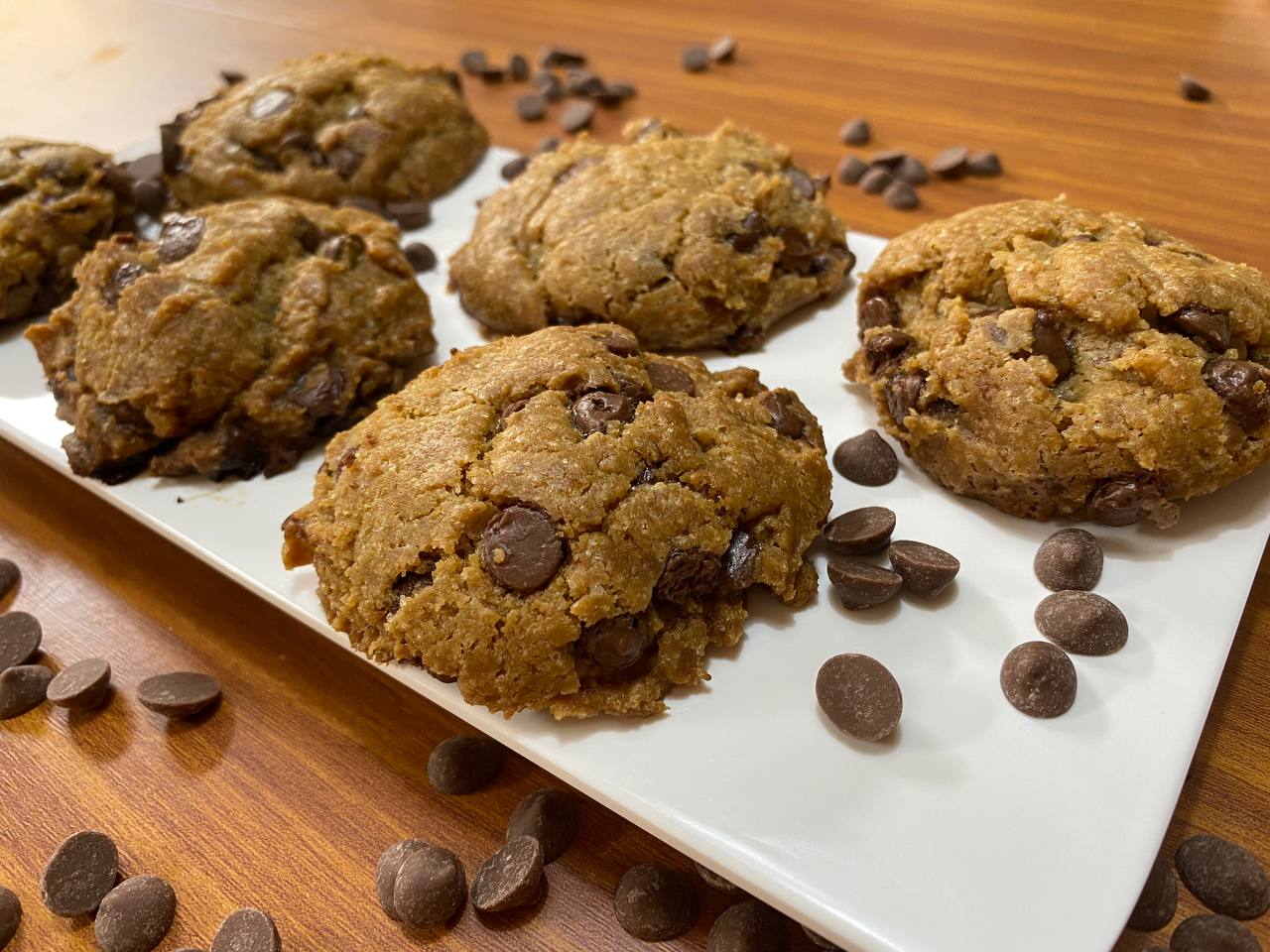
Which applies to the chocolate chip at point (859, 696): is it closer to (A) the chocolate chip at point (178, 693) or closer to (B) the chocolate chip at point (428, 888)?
(B) the chocolate chip at point (428, 888)

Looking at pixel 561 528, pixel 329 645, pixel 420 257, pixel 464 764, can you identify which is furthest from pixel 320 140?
pixel 464 764

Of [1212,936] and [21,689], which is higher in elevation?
[1212,936]

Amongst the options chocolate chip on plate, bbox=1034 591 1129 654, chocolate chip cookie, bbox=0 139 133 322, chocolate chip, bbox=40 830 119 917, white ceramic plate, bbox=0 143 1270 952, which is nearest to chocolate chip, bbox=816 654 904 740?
white ceramic plate, bbox=0 143 1270 952

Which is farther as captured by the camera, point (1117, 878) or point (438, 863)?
point (438, 863)

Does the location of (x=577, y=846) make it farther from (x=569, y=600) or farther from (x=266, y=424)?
(x=266, y=424)

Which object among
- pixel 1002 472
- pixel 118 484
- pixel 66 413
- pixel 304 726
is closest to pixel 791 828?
pixel 1002 472

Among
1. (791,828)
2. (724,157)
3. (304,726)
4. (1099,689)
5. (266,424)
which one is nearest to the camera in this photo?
(791,828)

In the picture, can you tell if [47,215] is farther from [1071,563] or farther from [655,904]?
[1071,563]
